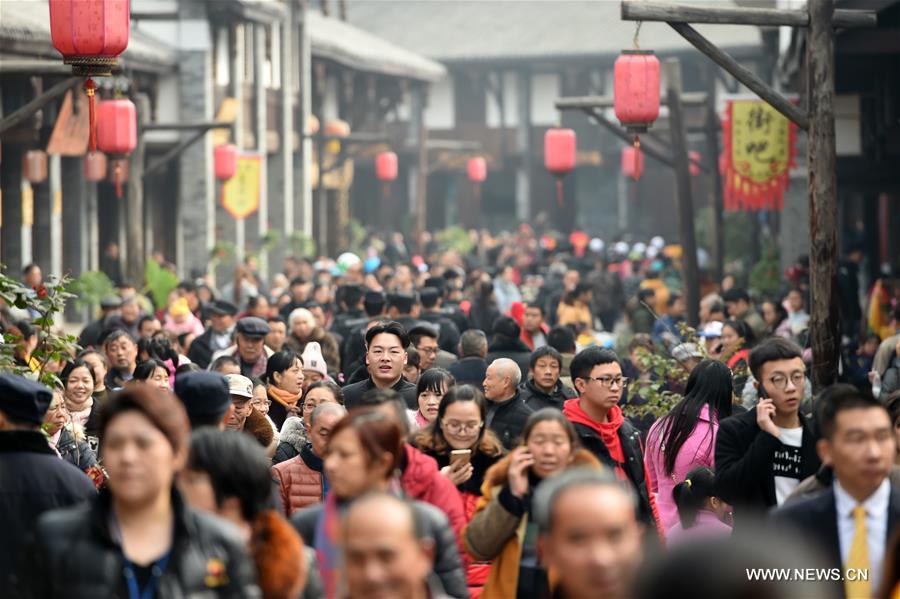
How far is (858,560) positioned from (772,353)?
1.76 meters

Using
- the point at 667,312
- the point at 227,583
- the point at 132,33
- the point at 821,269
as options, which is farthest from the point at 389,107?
the point at 227,583

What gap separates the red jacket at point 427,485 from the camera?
588cm

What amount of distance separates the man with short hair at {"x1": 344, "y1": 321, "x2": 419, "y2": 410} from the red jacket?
3019 mm

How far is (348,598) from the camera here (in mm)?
4203

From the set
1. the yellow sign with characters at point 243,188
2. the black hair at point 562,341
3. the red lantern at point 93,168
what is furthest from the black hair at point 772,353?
the yellow sign with characters at point 243,188

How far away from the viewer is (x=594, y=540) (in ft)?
12.2

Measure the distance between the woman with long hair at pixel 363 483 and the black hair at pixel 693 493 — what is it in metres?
2.45

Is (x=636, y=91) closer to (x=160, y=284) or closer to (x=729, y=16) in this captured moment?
(x=729, y=16)

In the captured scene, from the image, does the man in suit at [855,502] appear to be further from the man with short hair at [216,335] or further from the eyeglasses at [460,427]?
the man with short hair at [216,335]

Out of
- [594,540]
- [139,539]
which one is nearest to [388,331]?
[139,539]

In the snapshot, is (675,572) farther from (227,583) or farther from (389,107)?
(389,107)

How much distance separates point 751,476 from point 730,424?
282 millimetres

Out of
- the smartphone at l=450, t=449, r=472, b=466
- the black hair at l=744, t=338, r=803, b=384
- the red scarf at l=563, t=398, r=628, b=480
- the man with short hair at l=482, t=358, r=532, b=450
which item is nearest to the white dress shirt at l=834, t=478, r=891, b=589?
the black hair at l=744, t=338, r=803, b=384

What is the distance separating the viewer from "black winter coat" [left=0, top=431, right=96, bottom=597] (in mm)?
5445
